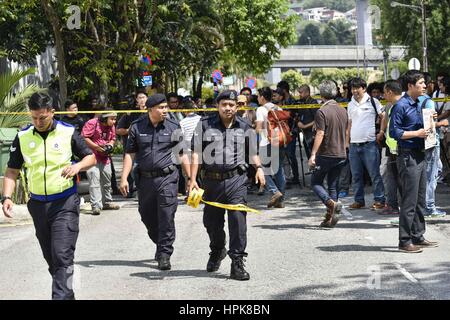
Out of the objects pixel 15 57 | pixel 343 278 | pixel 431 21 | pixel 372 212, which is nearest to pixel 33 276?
pixel 343 278

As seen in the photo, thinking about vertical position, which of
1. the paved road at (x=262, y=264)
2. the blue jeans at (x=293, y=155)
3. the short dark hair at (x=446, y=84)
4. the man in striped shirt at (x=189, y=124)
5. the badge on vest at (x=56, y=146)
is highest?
the short dark hair at (x=446, y=84)

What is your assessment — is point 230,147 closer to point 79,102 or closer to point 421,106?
point 421,106

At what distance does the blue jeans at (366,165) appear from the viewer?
12797 millimetres

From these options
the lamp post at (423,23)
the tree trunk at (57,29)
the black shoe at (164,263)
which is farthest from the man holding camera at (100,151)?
the lamp post at (423,23)

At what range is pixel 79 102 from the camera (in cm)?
2648

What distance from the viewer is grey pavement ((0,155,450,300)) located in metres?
7.79

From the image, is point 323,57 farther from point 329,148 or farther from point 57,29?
point 329,148

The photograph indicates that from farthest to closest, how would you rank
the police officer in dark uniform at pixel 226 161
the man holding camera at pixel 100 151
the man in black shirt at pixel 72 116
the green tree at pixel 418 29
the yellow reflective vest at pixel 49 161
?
the green tree at pixel 418 29 < the man in black shirt at pixel 72 116 < the man holding camera at pixel 100 151 < the police officer in dark uniform at pixel 226 161 < the yellow reflective vest at pixel 49 161

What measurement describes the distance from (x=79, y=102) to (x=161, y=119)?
17.8 metres

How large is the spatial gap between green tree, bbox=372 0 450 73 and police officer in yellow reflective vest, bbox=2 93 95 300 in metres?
42.1

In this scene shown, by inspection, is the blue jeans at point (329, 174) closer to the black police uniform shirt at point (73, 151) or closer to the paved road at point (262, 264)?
the paved road at point (262, 264)

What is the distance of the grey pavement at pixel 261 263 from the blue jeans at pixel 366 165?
0.37 meters

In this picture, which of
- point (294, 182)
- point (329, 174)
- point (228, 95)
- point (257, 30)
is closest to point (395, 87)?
point (329, 174)

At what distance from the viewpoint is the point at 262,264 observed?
356 inches
